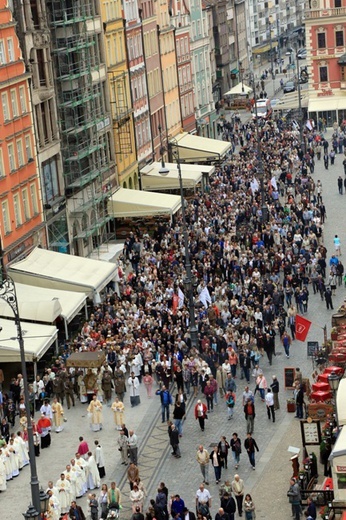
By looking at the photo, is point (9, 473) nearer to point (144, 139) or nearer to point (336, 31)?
point (144, 139)

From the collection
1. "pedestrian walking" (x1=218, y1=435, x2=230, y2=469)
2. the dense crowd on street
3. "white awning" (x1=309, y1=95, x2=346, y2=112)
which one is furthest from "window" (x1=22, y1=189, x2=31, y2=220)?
"white awning" (x1=309, y1=95, x2=346, y2=112)

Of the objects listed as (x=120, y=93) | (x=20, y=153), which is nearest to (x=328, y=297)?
(x=20, y=153)

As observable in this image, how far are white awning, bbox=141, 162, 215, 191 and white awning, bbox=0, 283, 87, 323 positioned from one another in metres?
30.3

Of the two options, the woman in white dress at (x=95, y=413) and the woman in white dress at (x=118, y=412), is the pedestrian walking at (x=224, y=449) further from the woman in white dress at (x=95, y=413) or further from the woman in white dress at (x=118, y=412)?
the woman in white dress at (x=95, y=413)

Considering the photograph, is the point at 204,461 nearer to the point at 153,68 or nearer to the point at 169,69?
the point at 153,68

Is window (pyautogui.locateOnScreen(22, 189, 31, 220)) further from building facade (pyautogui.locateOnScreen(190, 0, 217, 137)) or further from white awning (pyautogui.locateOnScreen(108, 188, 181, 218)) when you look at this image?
building facade (pyautogui.locateOnScreen(190, 0, 217, 137))

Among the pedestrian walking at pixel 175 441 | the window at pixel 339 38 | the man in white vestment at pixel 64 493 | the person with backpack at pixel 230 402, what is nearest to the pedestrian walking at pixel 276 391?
the person with backpack at pixel 230 402

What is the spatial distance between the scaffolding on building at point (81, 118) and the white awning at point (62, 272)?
30.5ft

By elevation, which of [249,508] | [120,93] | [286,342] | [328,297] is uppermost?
[120,93]

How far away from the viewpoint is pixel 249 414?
49875mm

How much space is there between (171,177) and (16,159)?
82.4ft

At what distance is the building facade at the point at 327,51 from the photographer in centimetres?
12912

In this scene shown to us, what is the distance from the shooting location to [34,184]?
2857 inches

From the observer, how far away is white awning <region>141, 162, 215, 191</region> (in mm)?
94375
